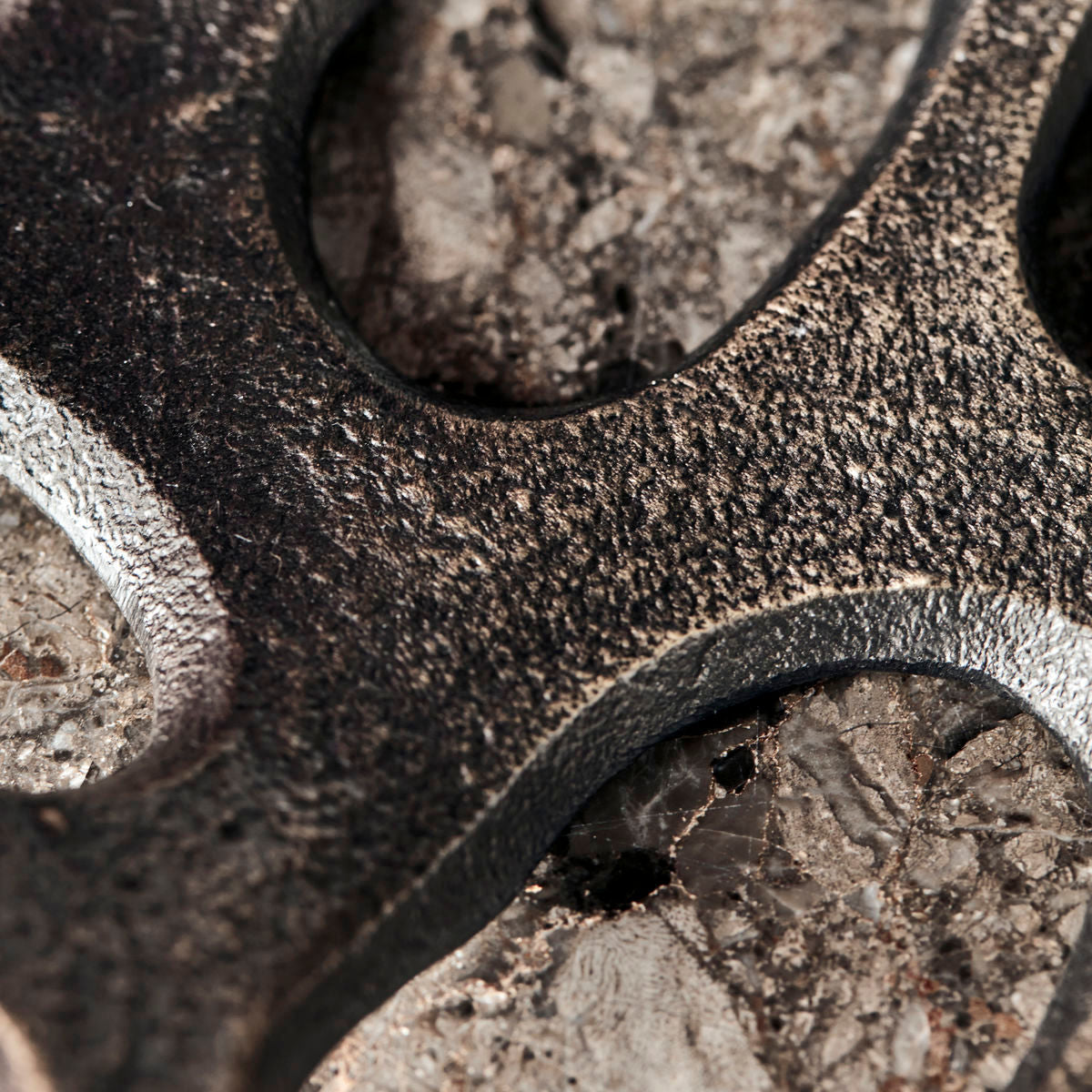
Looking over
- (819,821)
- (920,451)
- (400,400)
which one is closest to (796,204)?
(920,451)

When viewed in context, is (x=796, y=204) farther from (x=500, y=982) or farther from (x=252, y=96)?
(x=500, y=982)

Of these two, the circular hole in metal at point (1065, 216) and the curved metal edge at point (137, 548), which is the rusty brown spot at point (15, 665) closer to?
the curved metal edge at point (137, 548)

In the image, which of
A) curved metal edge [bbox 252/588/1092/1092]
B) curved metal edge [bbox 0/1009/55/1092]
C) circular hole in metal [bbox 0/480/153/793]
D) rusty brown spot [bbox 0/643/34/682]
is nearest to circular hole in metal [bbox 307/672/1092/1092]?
curved metal edge [bbox 252/588/1092/1092]

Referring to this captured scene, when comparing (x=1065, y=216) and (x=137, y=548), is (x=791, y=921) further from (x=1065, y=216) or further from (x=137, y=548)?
(x=1065, y=216)

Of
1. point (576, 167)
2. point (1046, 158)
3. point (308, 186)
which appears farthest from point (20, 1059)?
point (1046, 158)

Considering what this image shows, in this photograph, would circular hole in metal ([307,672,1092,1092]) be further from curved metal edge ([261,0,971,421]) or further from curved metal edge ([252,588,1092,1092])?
curved metal edge ([261,0,971,421])

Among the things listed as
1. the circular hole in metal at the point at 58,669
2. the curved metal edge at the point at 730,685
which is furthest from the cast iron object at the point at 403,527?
the circular hole in metal at the point at 58,669
